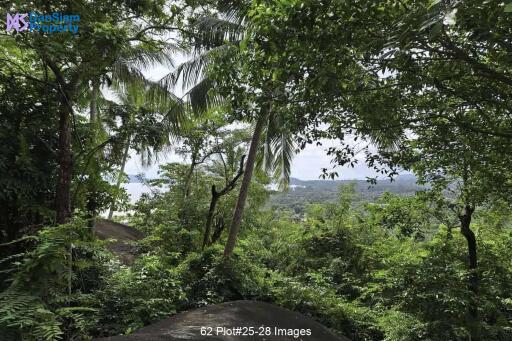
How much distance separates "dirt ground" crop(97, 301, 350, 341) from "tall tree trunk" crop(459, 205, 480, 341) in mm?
2960

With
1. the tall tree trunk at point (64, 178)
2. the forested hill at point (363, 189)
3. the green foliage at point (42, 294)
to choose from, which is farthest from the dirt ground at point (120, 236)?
the green foliage at point (42, 294)

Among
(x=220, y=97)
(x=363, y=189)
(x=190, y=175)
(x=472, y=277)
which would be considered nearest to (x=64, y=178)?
(x=220, y=97)

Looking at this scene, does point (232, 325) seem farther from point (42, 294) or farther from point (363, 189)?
point (363, 189)

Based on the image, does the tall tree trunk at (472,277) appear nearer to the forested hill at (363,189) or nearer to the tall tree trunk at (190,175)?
the forested hill at (363,189)

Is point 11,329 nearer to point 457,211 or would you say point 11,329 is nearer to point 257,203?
point 457,211

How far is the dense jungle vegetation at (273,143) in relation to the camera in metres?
3.16

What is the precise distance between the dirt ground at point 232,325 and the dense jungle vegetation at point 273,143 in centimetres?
82

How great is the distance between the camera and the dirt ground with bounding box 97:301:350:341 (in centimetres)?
365

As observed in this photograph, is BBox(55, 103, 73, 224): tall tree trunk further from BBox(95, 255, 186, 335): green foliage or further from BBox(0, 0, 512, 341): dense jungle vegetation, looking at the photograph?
BBox(95, 255, 186, 335): green foliage

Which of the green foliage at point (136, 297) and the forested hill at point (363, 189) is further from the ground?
the forested hill at point (363, 189)

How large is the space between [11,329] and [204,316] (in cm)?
210

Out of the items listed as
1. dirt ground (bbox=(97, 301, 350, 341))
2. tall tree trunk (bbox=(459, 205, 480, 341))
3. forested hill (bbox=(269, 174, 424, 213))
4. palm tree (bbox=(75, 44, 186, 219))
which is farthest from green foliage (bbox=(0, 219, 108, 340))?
tall tree trunk (bbox=(459, 205, 480, 341))

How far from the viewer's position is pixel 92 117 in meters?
10.3

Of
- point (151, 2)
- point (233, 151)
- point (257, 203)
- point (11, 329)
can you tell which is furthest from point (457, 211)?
point (257, 203)
